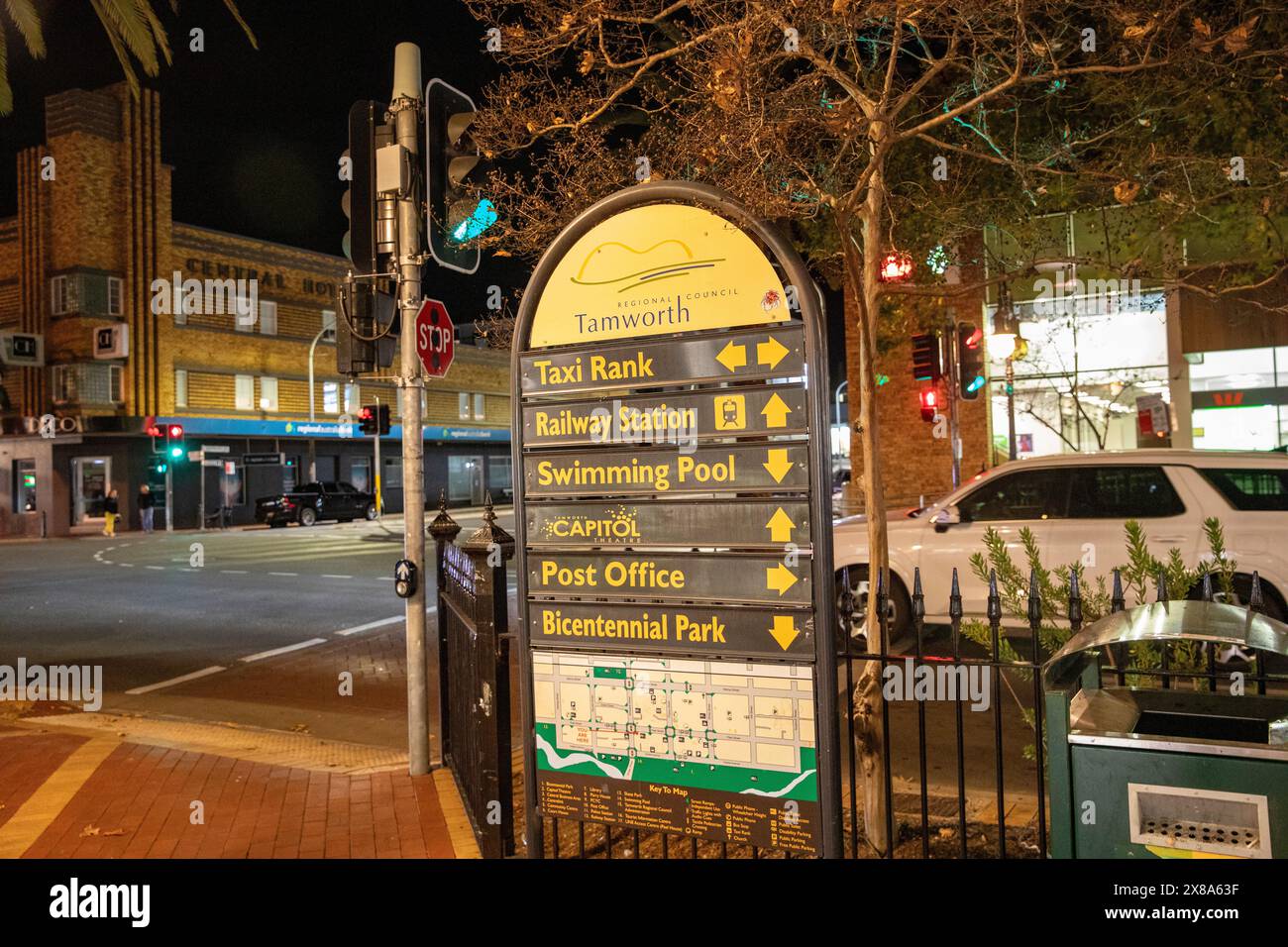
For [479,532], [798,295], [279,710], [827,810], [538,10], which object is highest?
[538,10]

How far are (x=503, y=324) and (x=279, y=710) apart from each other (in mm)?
3985

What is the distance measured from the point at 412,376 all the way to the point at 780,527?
10.5 feet

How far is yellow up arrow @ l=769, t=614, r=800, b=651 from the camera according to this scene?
11.1ft

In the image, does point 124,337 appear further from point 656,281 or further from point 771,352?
point 771,352

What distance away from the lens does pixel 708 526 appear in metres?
3.51

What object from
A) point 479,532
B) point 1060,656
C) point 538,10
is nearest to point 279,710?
point 479,532

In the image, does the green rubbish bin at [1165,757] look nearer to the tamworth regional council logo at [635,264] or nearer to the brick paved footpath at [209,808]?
the tamworth regional council logo at [635,264]

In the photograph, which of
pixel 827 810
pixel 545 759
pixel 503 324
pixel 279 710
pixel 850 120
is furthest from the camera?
pixel 279 710

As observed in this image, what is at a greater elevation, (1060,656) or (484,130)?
(484,130)

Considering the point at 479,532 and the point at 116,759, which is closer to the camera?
the point at 479,532

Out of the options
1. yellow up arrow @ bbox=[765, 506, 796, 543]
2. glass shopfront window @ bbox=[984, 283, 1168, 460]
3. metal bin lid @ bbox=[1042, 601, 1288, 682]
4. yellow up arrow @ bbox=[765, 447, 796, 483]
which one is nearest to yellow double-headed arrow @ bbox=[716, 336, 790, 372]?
yellow up arrow @ bbox=[765, 447, 796, 483]

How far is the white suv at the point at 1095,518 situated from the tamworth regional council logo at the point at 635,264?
510 cm
